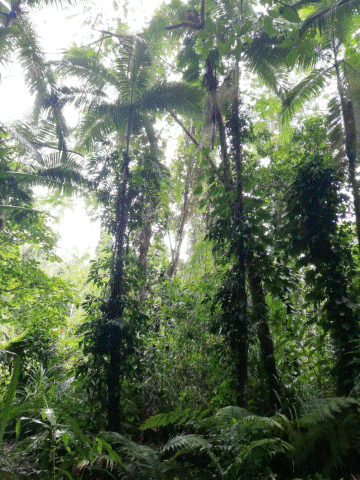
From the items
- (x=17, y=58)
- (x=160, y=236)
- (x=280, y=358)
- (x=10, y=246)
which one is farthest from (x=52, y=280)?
(x=280, y=358)

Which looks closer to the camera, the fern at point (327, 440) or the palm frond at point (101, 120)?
the fern at point (327, 440)

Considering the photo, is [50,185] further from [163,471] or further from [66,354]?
[163,471]

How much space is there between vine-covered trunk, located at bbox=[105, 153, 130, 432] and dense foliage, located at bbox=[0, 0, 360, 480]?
0.02 meters

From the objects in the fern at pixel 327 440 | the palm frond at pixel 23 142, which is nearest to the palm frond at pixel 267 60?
the palm frond at pixel 23 142

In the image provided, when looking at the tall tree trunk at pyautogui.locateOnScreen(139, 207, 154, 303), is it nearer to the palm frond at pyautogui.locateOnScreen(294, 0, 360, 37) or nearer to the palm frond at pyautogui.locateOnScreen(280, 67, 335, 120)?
the palm frond at pyautogui.locateOnScreen(280, 67, 335, 120)

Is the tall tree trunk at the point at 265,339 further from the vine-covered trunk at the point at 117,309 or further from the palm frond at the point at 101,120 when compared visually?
the palm frond at the point at 101,120

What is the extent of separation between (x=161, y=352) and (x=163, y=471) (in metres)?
2.58

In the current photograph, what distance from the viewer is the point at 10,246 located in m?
7.97

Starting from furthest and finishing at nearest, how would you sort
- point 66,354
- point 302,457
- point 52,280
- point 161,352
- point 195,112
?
point 66,354 < point 52,280 < point 195,112 < point 161,352 < point 302,457

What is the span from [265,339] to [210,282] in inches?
57.8

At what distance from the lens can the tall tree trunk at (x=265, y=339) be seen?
12.1ft

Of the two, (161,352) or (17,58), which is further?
(17,58)

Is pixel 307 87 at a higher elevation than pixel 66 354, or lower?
higher

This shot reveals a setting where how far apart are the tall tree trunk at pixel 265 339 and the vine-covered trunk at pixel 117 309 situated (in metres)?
1.74
